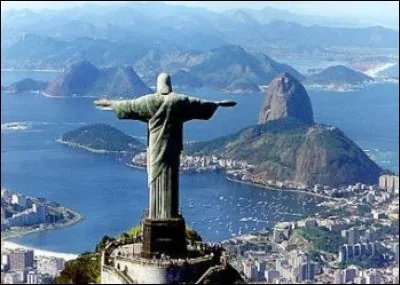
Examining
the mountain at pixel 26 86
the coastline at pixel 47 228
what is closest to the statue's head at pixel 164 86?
the coastline at pixel 47 228

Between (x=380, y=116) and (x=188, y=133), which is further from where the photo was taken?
(x=380, y=116)

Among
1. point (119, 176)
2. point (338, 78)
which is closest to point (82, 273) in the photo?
point (119, 176)

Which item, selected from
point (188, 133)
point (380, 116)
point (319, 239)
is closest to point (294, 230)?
point (319, 239)

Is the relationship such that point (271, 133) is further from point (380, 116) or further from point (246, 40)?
point (246, 40)

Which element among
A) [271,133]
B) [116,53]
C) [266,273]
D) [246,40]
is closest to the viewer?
[266,273]

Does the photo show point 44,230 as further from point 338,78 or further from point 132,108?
point 338,78
